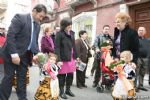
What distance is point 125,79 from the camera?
6.12 meters

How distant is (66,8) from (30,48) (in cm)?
1367

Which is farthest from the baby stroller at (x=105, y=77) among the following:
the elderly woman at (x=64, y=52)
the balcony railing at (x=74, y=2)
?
the balcony railing at (x=74, y=2)

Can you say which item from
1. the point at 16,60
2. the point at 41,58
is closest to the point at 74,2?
the point at 41,58

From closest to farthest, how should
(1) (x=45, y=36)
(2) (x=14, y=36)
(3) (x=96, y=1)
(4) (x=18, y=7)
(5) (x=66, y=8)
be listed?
(2) (x=14, y=36)
(1) (x=45, y=36)
(3) (x=96, y=1)
(5) (x=66, y=8)
(4) (x=18, y=7)

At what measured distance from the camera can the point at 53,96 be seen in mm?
6105

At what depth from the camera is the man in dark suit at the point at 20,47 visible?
5734 mm

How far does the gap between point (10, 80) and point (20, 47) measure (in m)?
0.56

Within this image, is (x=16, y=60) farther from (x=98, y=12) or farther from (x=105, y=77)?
(x=98, y=12)

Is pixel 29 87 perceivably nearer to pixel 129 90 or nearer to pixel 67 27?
pixel 67 27

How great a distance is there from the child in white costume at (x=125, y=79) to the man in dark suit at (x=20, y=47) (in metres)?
1.48

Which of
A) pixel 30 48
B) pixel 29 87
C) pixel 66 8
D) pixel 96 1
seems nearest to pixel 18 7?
pixel 66 8

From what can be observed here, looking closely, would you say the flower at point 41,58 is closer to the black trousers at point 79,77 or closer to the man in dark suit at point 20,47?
the man in dark suit at point 20,47

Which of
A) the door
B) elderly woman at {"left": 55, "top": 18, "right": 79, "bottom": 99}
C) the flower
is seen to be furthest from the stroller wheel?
Result: the door

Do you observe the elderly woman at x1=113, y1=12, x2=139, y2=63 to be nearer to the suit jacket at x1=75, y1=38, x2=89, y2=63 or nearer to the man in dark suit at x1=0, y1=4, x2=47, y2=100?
the man in dark suit at x1=0, y1=4, x2=47, y2=100
